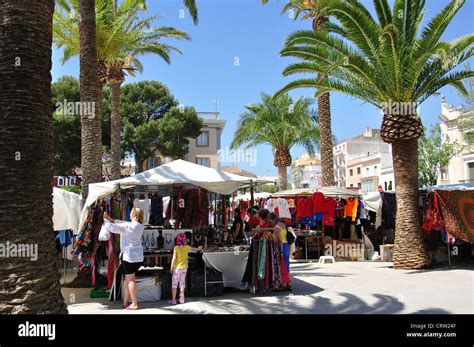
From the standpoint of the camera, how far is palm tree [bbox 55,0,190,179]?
1658 centimetres

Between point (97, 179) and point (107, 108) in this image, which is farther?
point (107, 108)

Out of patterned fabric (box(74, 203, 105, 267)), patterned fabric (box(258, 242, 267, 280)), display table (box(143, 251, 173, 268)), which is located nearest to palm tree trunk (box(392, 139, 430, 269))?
patterned fabric (box(258, 242, 267, 280))

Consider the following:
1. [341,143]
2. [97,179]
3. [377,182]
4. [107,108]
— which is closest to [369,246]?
[97,179]

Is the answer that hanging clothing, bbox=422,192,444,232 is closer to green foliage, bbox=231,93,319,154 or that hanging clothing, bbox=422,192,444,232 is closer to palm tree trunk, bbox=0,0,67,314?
palm tree trunk, bbox=0,0,67,314

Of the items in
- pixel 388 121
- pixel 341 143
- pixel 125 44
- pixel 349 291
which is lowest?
pixel 349 291

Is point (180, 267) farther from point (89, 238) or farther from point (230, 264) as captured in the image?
point (89, 238)

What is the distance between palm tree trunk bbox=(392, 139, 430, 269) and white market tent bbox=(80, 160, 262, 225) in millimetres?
4623

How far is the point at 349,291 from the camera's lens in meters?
9.35

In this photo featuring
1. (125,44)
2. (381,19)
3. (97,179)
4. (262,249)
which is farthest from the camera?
(125,44)

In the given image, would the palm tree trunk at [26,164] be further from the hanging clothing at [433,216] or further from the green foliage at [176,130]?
the green foliage at [176,130]

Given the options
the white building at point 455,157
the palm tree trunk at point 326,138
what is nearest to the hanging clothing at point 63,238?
the palm tree trunk at point 326,138

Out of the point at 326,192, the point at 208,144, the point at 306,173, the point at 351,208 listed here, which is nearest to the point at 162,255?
the point at 326,192
